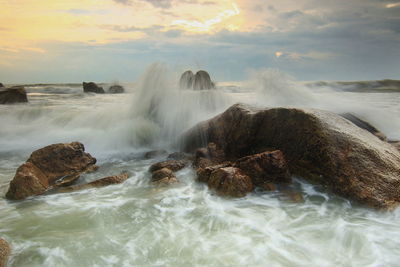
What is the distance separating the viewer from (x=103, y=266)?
255 cm

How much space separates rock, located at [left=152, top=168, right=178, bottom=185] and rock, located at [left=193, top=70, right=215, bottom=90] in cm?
582

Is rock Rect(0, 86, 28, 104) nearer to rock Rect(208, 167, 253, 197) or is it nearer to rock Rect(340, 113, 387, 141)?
rock Rect(208, 167, 253, 197)

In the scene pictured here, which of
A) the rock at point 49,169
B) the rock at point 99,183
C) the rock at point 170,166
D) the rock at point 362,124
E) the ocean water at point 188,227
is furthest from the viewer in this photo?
the rock at point 362,124

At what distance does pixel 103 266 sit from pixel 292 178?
9.28ft

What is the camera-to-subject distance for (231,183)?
3.97 metres

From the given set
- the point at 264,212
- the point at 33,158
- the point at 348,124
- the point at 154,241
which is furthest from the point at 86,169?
the point at 348,124

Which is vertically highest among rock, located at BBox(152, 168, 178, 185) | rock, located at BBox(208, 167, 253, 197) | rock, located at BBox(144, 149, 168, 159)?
rock, located at BBox(208, 167, 253, 197)

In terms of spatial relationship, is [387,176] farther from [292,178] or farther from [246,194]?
[246,194]

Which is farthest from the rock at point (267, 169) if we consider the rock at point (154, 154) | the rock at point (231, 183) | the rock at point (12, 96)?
the rock at point (12, 96)

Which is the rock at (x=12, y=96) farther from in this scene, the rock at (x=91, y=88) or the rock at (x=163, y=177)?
the rock at (x=163, y=177)

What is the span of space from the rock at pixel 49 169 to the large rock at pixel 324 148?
2.64m

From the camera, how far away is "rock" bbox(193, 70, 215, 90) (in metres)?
10.8

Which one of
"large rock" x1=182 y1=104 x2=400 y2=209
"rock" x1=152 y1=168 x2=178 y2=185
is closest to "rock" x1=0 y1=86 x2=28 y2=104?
"rock" x1=152 y1=168 x2=178 y2=185

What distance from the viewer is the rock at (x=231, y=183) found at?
12.8 feet
